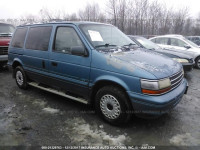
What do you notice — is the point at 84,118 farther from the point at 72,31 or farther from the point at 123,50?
the point at 72,31

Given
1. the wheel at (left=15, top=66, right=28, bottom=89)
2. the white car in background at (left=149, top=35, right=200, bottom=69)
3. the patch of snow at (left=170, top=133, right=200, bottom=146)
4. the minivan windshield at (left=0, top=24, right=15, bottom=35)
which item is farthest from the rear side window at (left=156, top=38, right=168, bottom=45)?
the minivan windshield at (left=0, top=24, right=15, bottom=35)

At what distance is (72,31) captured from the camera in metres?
3.33

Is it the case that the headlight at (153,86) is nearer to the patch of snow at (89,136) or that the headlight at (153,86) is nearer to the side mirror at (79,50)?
the patch of snow at (89,136)

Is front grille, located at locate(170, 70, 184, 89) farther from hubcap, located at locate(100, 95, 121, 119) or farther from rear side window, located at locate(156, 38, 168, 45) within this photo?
rear side window, located at locate(156, 38, 168, 45)

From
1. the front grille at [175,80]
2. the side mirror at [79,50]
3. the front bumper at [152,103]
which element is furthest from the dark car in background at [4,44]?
the front grille at [175,80]

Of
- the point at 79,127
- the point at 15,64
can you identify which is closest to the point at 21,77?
the point at 15,64

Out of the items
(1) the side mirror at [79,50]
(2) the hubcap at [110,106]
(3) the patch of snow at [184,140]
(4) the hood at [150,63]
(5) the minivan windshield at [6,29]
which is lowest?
(3) the patch of snow at [184,140]

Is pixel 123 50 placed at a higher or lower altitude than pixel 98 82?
higher

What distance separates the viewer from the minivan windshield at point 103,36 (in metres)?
3.19

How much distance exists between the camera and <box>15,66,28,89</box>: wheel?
4.65 meters

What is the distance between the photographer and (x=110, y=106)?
2.93 metres

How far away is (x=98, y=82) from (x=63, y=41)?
4.11ft

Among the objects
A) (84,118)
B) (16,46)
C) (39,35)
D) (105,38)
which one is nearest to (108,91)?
(84,118)

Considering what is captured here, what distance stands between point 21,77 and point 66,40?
222 cm
